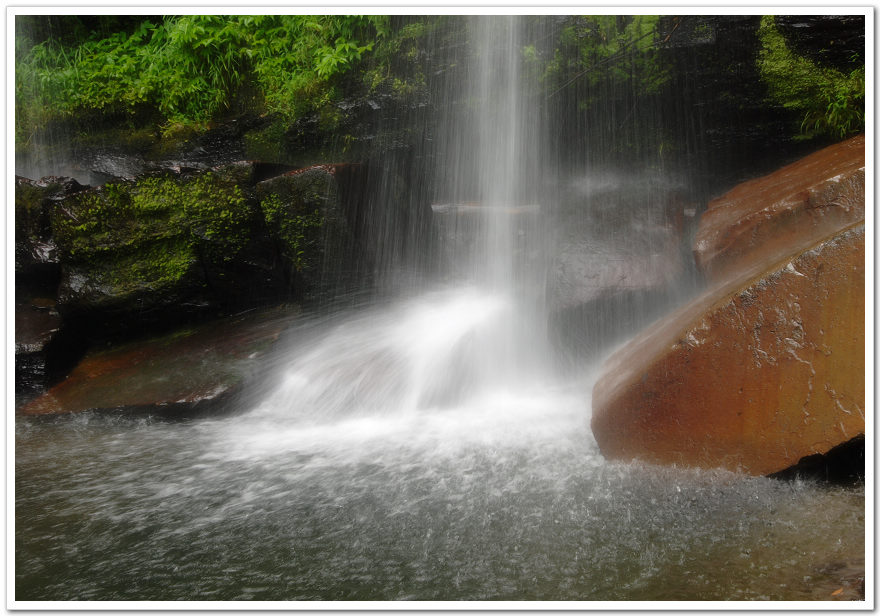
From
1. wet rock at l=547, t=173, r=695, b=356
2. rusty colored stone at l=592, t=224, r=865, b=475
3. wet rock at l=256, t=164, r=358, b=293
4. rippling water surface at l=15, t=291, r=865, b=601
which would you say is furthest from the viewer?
wet rock at l=256, t=164, r=358, b=293

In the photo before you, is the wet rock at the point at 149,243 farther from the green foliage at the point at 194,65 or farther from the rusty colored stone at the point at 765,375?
the rusty colored stone at the point at 765,375

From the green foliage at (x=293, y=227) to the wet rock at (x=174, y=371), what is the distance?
705mm

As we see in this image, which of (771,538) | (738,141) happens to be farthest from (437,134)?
(771,538)

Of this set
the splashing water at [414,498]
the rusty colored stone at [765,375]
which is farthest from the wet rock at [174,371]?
the rusty colored stone at [765,375]

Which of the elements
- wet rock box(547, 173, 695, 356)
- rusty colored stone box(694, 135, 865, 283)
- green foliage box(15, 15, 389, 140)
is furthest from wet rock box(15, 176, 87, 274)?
rusty colored stone box(694, 135, 865, 283)

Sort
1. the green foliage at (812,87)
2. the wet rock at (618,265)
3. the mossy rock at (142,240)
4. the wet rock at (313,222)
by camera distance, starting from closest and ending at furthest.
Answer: the green foliage at (812,87), the wet rock at (618,265), the mossy rock at (142,240), the wet rock at (313,222)

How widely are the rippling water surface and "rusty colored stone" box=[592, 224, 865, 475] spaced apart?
0.20m

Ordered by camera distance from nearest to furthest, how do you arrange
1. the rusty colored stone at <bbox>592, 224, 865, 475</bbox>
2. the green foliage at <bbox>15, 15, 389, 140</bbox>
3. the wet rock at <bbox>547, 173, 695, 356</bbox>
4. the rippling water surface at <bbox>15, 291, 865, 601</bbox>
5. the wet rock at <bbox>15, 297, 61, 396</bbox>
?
the rippling water surface at <bbox>15, 291, 865, 601</bbox> < the rusty colored stone at <bbox>592, 224, 865, 475</bbox> < the wet rock at <bbox>547, 173, 695, 356</bbox> < the wet rock at <bbox>15, 297, 61, 396</bbox> < the green foliage at <bbox>15, 15, 389, 140</bbox>

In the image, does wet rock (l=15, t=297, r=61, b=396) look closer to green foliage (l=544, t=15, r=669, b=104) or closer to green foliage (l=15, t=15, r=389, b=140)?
green foliage (l=15, t=15, r=389, b=140)

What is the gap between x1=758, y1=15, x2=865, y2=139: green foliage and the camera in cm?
484

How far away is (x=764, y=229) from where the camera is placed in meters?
4.20

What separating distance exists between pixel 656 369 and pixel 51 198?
21.4 feet

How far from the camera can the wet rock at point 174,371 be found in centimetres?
520

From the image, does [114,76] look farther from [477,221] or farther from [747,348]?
[747,348]
